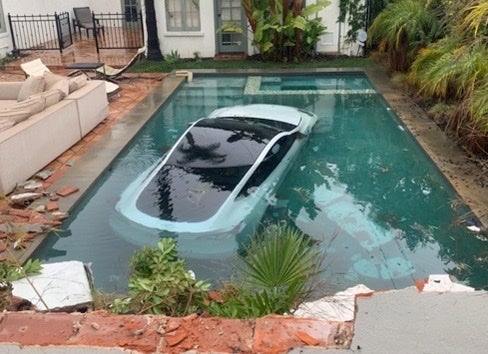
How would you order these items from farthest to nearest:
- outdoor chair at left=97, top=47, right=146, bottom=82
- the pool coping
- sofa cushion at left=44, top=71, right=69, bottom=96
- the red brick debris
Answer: outdoor chair at left=97, top=47, right=146, bottom=82, sofa cushion at left=44, top=71, right=69, bottom=96, the pool coping, the red brick debris

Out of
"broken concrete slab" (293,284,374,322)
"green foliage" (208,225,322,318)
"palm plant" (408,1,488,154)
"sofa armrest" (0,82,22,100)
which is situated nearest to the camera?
"green foliage" (208,225,322,318)

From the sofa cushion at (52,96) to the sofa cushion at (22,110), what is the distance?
18cm

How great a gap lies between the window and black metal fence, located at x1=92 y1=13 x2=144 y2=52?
163cm

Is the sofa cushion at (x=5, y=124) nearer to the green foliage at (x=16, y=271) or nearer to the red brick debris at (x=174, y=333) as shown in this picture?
the green foliage at (x=16, y=271)

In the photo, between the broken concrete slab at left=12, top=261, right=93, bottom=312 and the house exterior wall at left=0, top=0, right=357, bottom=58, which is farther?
the house exterior wall at left=0, top=0, right=357, bottom=58

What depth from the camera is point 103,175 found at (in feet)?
25.2

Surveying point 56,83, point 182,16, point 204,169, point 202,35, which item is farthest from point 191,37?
point 204,169


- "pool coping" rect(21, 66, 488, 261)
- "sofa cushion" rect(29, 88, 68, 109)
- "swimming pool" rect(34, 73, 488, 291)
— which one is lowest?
"swimming pool" rect(34, 73, 488, 291)

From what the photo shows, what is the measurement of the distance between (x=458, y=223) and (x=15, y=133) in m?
5.75

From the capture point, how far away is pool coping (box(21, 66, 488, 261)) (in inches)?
262

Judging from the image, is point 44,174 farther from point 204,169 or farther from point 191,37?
point 191,37

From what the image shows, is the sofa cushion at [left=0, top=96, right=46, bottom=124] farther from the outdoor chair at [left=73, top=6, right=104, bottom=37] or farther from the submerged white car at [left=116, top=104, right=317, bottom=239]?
the outdoor chair at [left=73, top=6, right=104, bottom=37]

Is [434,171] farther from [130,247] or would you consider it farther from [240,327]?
[240,327]

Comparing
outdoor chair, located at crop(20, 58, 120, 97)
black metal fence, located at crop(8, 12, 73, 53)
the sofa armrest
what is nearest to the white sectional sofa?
the sofa armrest
